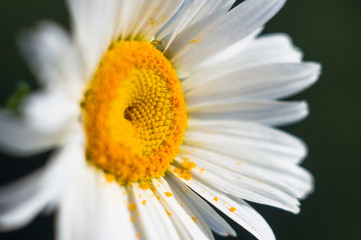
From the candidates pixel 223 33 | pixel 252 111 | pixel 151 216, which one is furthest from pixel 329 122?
pixel 151 216

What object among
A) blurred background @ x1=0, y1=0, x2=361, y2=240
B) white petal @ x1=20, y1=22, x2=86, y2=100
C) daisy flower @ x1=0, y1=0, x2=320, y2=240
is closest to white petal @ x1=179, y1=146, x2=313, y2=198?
daisy flower @ x1=0, y1=0, x2=320, y2=240

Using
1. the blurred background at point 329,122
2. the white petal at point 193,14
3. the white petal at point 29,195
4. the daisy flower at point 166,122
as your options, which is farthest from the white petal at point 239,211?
the blurred background at point 329,122

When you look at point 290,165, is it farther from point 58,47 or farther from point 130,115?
point 58,47

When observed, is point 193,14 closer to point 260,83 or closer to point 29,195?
point 260,83

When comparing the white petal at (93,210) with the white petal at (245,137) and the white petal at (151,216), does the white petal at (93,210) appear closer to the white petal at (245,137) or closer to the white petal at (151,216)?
the white petal at (151,216)

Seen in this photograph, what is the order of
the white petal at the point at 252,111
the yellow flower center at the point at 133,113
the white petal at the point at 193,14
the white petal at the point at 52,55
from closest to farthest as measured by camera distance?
the white petal at the point at 52,55, the yellow flower center at the point at 133,113, the white petal at the point at 193,14, the white petal at the point at 252,111

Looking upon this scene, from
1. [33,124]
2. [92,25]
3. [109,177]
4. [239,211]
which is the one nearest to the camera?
[33,124]

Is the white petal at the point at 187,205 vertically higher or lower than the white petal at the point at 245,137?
lower
